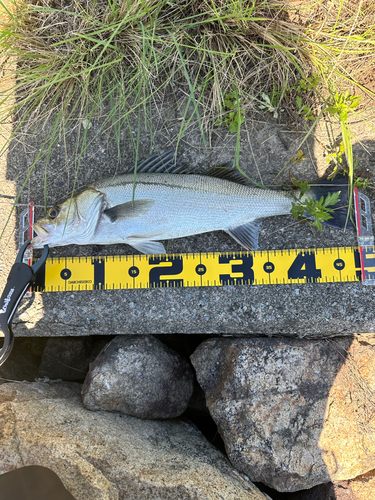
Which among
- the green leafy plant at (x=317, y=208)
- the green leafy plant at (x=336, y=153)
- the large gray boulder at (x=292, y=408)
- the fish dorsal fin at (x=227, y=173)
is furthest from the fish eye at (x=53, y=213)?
the green leafy plant at (x=336, y=153)

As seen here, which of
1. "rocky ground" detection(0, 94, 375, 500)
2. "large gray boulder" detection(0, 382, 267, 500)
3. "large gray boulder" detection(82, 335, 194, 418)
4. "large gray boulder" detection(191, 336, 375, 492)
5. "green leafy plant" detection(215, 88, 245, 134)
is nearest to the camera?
"large gray boulder" detection(0, 382, 267, 500)

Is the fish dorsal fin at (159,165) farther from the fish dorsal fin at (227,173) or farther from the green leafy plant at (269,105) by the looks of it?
the green leafy plant at (269,105)

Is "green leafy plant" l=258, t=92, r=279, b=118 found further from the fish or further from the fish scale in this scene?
the fish scale

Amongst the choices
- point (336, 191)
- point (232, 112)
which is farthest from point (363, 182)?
point (232, 112)

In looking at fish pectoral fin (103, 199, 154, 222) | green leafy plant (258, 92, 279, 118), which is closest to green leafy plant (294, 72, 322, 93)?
green leafy plant (258, 92, 279, 118)

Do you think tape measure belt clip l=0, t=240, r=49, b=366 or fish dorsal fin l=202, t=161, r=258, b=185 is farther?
fish dorsal fin l=202, t=161, r=258, b=185

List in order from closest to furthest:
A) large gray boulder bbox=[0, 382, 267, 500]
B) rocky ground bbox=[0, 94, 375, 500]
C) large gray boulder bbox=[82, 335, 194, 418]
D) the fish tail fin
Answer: large gray boulder bbox=[0, 382, 267, 500]
rocky ground bbox=[0, 94, 375, 500]
large gray boulder bbox=[82, 335, 194, 418]
the fish tail fin

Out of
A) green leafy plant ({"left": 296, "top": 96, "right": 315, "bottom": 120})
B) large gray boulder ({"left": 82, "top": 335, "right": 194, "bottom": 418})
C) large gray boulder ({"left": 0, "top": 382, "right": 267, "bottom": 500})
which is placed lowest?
large gray boulder ({"left": 0, "top": 382, "right": 267, "bottom": 500})
